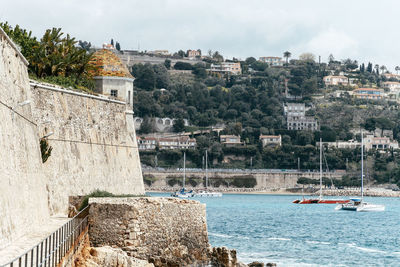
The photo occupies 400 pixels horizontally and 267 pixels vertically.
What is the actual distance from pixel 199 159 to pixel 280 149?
17802 mm

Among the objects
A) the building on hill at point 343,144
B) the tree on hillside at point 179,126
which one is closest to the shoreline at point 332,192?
the building on hill at point 343,144

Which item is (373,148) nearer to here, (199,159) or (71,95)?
(199,159)

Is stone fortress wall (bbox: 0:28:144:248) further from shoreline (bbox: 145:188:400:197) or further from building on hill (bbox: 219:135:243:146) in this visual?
building on hill (bbox: 219:135:243:146)

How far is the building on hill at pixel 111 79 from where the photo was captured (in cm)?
3559

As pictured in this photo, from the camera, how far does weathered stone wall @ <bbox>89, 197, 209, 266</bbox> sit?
19.7 meters

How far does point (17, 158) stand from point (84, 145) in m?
11.3

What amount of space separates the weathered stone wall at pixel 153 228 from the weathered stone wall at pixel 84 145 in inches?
182

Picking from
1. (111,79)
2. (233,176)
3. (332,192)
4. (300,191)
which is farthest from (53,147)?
(233,176)

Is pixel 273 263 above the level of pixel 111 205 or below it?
below

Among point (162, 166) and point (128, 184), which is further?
point (162, 166)

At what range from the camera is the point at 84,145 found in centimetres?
2995

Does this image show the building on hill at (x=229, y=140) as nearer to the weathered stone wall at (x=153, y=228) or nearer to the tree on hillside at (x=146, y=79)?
the tree on hillside at (x=146, y=79)

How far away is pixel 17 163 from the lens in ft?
60.6

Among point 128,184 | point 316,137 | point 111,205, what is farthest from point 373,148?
point 111,205
